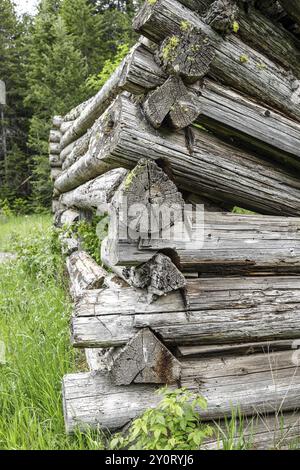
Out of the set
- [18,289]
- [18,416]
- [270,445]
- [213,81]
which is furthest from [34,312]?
[213,81]

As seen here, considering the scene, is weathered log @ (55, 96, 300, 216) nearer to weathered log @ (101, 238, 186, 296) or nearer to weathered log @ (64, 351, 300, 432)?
weathered log @ (101, 238, 186, 296)

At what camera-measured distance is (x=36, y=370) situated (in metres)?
2.75

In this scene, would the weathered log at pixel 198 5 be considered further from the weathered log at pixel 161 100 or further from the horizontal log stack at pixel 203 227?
the weathered log at pixel 161 100

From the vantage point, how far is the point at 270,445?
2408 millimetres

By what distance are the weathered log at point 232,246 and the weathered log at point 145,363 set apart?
0.43m

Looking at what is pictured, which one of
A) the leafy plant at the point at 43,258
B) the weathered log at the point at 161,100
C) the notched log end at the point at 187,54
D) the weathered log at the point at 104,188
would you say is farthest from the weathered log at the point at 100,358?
the leafy plant at the point at 43,258

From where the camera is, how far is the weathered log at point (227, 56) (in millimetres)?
2172

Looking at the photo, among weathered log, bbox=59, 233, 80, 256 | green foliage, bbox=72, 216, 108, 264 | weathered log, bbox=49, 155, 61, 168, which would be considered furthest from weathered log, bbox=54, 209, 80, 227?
weathered log, bbox=49, 155, 61, 168

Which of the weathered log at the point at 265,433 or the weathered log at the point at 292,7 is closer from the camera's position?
the weathered log at the point at 265,433

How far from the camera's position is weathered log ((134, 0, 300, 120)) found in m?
2.17

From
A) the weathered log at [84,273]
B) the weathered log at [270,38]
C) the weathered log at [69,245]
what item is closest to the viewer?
the weathered log at [270,38]

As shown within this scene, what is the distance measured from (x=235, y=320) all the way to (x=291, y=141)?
3.91 feet

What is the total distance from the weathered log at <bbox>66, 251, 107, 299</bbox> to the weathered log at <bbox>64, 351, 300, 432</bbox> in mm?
700

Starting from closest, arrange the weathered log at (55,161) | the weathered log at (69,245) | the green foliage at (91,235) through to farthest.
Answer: the green foliage at (91,235), the weathered log at (69,245), the weathered log at (55,161)
